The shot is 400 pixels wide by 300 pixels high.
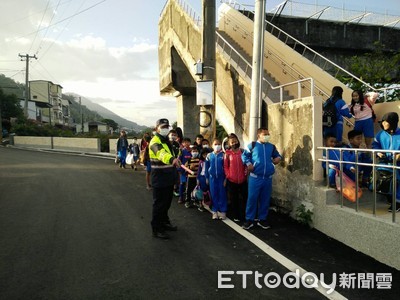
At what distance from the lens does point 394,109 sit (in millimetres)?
6516

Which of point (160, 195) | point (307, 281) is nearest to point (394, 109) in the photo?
point (307, 281)

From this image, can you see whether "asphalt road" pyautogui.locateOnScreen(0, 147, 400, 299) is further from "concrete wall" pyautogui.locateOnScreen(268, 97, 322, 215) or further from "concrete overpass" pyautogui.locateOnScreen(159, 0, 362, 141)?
"concrete overpass" pyautogui.locateOnScreen(159, 0, 362, 141)

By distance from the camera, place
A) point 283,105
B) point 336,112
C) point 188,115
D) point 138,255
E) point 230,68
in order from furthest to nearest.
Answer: point 188,115 < point 230,68 < point 283,105 < point 336,112 < point 138,255

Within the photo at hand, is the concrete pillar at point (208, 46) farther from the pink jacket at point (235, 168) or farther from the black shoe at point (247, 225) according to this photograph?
the black shoe at point (247, 225)

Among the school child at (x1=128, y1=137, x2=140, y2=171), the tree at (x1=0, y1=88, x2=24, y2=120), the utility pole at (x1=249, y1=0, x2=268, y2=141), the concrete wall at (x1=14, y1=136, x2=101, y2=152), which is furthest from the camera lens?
the tree at (x1=0, y1=88, x2=24, y2=120)

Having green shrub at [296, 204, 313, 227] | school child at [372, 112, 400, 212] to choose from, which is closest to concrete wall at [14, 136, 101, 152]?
green shrub at [296, 204, 313, 227]

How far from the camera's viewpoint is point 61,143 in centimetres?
2597

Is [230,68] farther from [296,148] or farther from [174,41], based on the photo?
[174,41]

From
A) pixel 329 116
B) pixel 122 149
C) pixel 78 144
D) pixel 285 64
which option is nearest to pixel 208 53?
pixel 285 64

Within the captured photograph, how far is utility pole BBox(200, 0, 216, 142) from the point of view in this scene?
8.83 metres

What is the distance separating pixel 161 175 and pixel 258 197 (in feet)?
6.15

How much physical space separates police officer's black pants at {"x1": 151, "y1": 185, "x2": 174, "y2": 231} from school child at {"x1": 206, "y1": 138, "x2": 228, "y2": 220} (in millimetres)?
1204

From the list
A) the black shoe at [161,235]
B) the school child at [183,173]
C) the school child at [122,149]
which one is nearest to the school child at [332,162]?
the black shoe at [161,235]

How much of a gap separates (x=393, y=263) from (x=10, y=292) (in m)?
4.49
